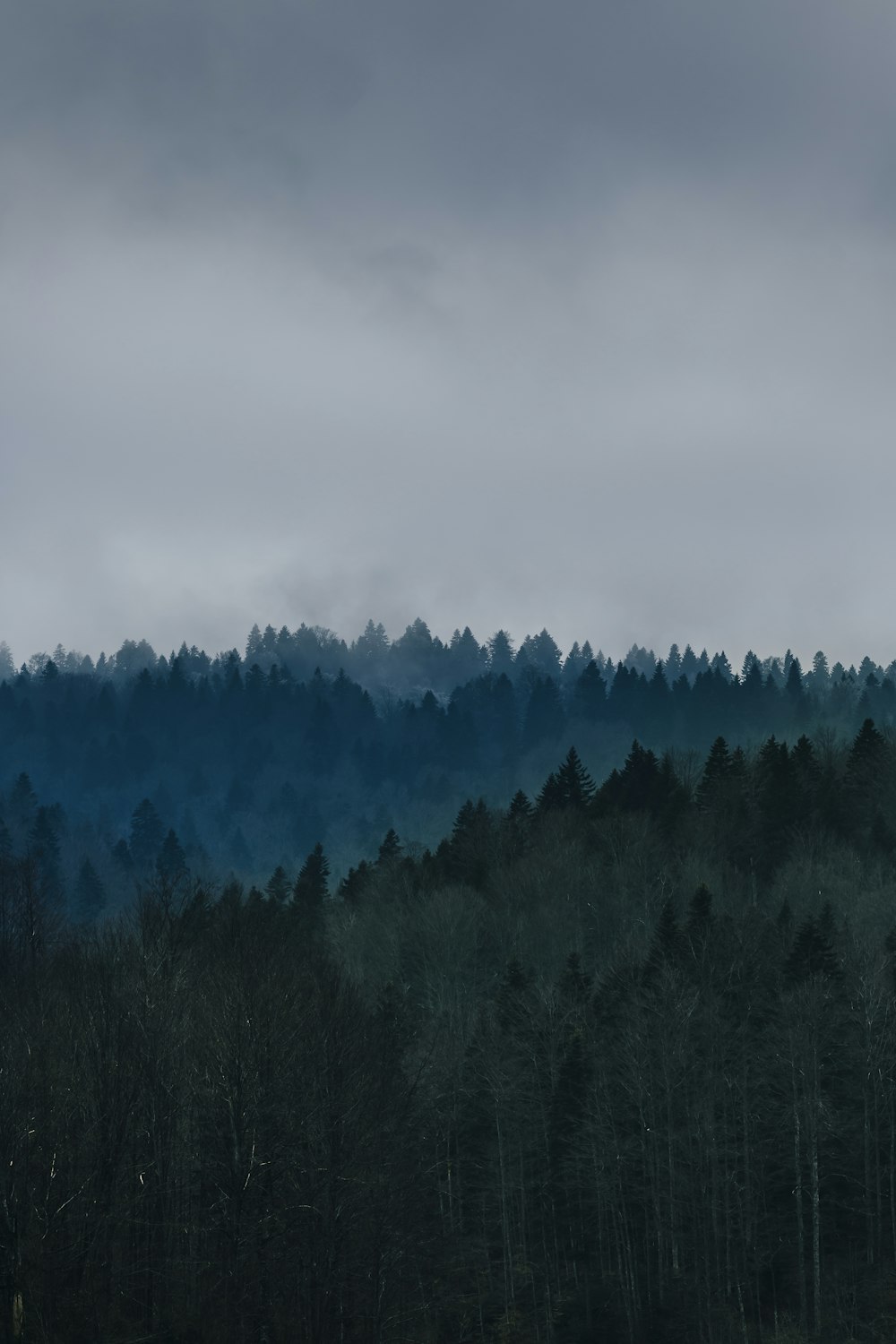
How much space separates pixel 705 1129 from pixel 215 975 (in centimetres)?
2054

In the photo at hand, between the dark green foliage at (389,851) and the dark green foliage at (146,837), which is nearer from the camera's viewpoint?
the dark green foliage at (389,851)

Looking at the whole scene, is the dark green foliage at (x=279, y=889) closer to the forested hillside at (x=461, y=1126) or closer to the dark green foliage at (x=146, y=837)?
the forested hillside at (x=461, y=1126)

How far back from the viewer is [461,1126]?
6250 cm

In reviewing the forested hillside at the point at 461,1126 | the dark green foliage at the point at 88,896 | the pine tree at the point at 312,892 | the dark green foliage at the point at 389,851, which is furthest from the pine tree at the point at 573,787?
the dark green foliage at the point at 88,896

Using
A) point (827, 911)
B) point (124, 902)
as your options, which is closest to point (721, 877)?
point (827, 911)

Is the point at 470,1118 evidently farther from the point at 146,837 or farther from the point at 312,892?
the point at 146,837

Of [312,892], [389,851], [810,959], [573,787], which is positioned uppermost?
[573,787]

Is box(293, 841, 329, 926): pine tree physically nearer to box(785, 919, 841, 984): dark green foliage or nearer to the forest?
the forest

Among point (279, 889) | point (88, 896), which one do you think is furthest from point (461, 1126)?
point (88, 896)

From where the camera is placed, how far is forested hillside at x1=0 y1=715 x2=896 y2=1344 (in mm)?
40531

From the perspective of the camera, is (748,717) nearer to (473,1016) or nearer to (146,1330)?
(473,1016)

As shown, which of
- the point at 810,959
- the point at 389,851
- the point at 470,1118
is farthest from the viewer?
the point at 389,851

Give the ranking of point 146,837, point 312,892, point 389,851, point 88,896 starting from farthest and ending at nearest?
point 146,837, point 88,896, point 389,851, point 312,892

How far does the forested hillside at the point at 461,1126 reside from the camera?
133 ft
